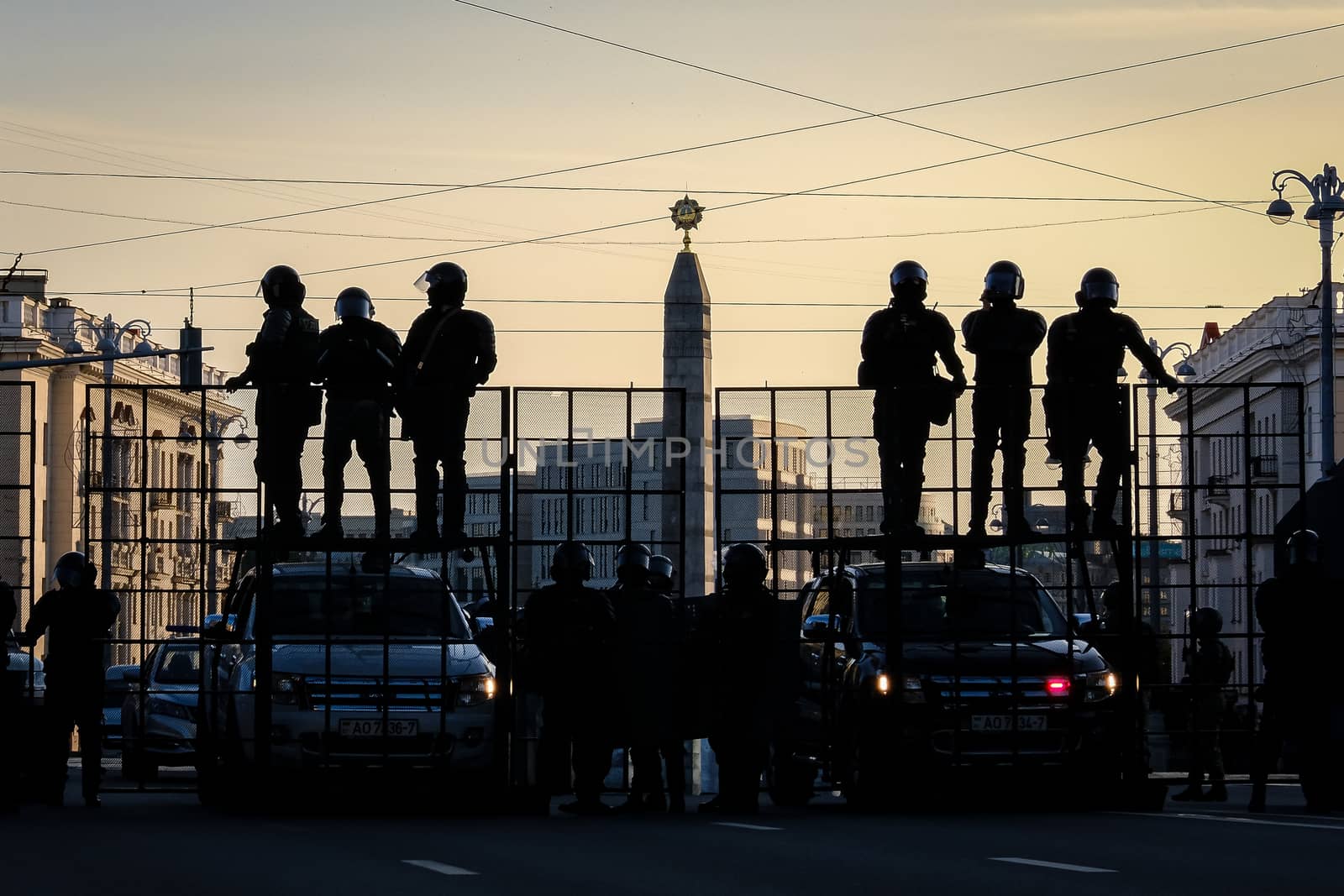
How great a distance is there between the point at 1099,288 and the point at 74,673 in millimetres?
7536

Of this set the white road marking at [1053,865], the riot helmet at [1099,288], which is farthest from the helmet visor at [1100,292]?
the white road marking at [1053,865]

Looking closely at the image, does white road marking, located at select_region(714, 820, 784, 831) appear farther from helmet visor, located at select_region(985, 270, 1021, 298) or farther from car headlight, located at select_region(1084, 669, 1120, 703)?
helmet visor, located at select_region(985, 270, 1021, 298)

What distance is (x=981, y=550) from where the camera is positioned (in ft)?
61.1

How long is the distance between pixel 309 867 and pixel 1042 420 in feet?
28.8

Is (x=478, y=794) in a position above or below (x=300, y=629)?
below

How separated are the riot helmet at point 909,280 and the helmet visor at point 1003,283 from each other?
0.46 metres

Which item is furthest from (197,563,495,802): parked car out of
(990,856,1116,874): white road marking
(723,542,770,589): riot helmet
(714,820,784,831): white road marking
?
(990,856,1116,874): white road marking

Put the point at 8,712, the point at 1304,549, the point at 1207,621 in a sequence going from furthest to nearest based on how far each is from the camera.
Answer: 1. the point at 1207,621
2. the point at 8,712
3. the point at 1304,549

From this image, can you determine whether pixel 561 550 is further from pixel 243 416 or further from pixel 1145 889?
pixel 1145 889

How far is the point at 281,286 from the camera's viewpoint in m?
18.5

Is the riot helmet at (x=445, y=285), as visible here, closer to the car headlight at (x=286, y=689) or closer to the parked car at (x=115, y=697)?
the car headlight at (x=286, y=689)

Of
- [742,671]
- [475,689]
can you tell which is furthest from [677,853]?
[742,671]

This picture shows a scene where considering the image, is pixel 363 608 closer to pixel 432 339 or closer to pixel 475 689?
pixel 475 689

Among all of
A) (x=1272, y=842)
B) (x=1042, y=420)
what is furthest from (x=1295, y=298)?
(x=1272, y=842)
